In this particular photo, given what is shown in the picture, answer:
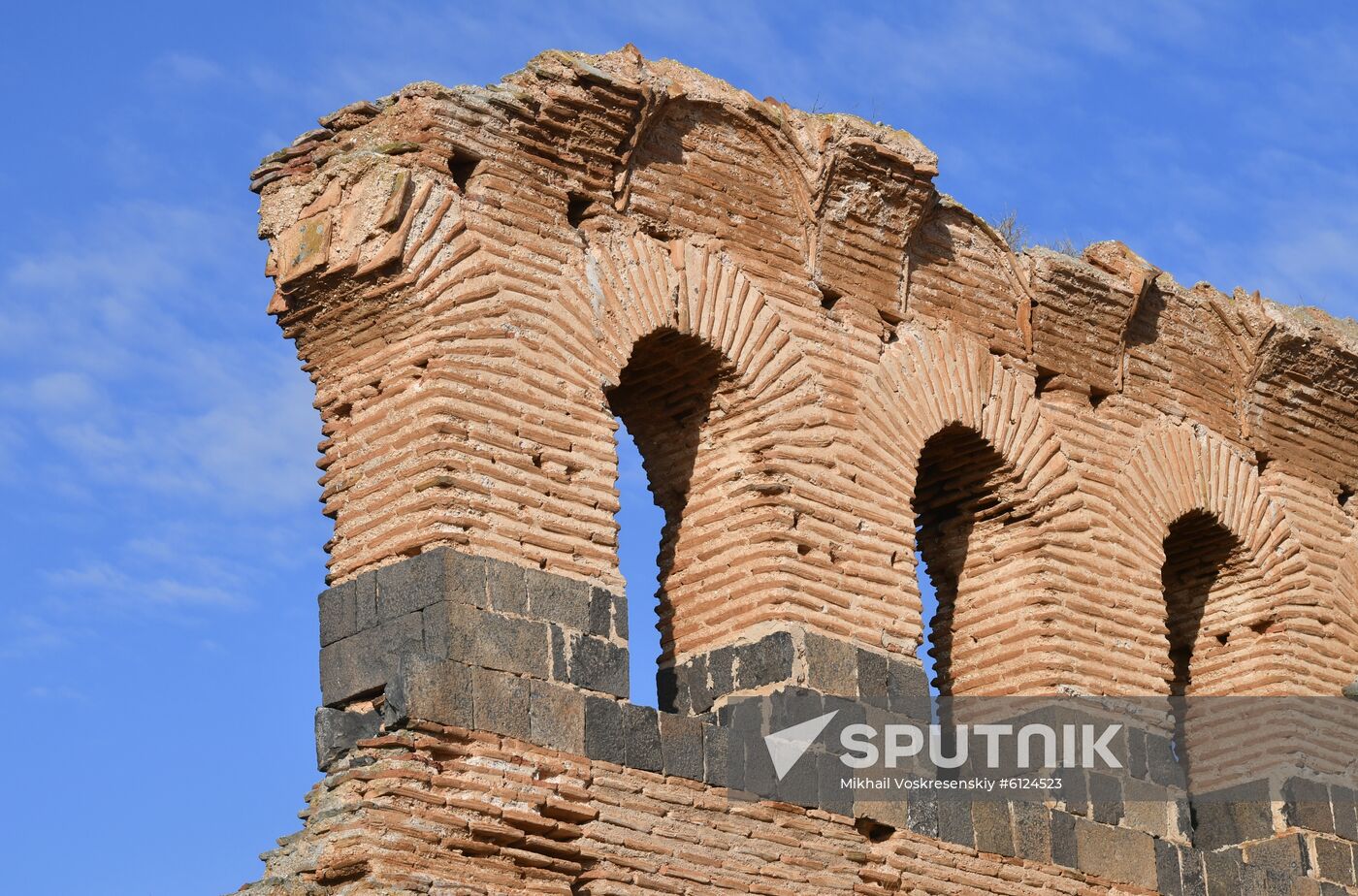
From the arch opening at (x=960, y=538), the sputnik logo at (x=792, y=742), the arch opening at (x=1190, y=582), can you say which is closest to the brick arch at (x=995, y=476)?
the arch opening at (x=960, y=538)

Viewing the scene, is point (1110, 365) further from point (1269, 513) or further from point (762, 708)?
point (762, 708)

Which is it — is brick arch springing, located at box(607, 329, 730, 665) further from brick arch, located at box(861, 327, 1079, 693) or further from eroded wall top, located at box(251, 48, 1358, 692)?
brick arch, located at box(861, 327, 1079, 693)

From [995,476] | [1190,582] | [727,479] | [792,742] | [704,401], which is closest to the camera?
[792,742]

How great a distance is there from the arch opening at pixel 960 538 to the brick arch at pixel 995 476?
0.01 m

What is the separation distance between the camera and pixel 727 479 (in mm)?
13094

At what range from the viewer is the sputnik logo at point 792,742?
485 inches

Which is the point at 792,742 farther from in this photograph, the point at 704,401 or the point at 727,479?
the point at 704,401

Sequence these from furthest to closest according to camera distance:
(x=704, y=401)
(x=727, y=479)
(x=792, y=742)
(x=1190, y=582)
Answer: (x=1190, y=582)
(x=704, y=401)
(x=727, y=479)
(x=792, y=742)

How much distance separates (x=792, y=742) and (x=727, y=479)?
143 centimetres

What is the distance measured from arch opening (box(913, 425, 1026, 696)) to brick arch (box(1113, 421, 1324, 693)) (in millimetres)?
947

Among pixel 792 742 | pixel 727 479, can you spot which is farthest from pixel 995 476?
pixel 792 742

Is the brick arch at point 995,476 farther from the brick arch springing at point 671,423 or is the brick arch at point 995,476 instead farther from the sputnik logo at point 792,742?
the sputnik logo at point 792,742

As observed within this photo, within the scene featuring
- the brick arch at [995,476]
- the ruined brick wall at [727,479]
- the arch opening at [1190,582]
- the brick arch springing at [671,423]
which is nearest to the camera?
the ruined brick wall at [727,479]

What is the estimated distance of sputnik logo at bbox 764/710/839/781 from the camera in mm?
12320
